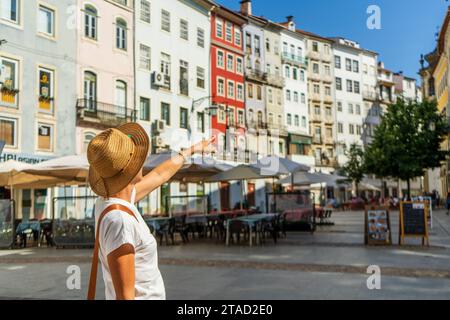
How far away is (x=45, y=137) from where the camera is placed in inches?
1061

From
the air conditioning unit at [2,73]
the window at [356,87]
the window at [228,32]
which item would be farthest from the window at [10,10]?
the window at [356,87]

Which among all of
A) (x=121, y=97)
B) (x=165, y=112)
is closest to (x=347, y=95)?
(x=165, y=112)

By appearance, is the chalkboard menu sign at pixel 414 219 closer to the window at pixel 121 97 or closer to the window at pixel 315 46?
the window at pixel 121 97

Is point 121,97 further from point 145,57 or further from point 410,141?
point 410,141

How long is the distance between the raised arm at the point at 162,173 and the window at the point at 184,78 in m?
35.1

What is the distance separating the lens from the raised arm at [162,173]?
9.60ft

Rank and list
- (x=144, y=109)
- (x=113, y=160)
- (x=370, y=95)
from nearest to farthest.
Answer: (x=113, y=160) → (x=144, y=109) → (x=370, y=95)

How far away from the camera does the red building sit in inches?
1702

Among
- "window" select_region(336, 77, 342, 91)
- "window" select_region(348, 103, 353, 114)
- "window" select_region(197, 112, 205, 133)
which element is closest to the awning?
A: "window" select_region(336, 77, 342, 91)

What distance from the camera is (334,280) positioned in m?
8.73

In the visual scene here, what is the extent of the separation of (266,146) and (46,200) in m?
29.3

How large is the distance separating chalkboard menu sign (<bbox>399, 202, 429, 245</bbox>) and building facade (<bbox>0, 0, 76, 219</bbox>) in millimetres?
17864

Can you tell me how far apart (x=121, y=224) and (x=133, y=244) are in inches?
3.8
